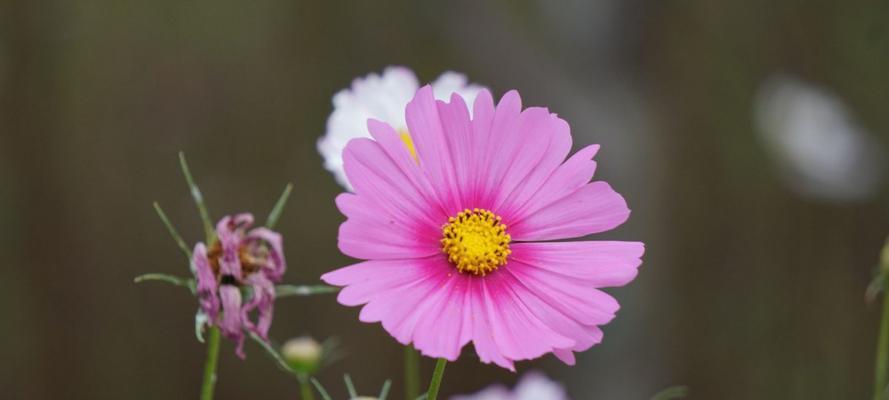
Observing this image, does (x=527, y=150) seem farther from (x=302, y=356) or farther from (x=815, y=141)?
(x=815, y=141)

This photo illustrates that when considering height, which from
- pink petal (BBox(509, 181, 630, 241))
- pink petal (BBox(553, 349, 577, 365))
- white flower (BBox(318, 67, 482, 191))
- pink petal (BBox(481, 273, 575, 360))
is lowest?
pink petal (BBox(553, 349, 577, 365))

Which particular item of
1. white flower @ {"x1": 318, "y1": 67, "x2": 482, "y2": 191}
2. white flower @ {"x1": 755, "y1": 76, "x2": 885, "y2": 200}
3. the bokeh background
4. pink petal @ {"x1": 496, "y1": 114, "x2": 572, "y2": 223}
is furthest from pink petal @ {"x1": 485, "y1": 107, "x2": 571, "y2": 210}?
white flower @ {"x1": 755, "y1": 76, "x2": 885, "y2": 200}

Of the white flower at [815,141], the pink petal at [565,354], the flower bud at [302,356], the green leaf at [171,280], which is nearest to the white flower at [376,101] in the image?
the flower bud at [302,356]

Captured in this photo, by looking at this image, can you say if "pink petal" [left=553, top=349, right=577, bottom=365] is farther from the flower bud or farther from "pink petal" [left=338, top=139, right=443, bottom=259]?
the flower bud

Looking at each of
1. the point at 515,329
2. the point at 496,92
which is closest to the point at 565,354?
the point at 515,329

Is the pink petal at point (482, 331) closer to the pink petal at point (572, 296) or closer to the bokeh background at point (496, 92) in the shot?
the pink petal at point (572, 296)

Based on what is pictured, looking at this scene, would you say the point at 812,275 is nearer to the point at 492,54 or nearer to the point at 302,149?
the point at 492,54
